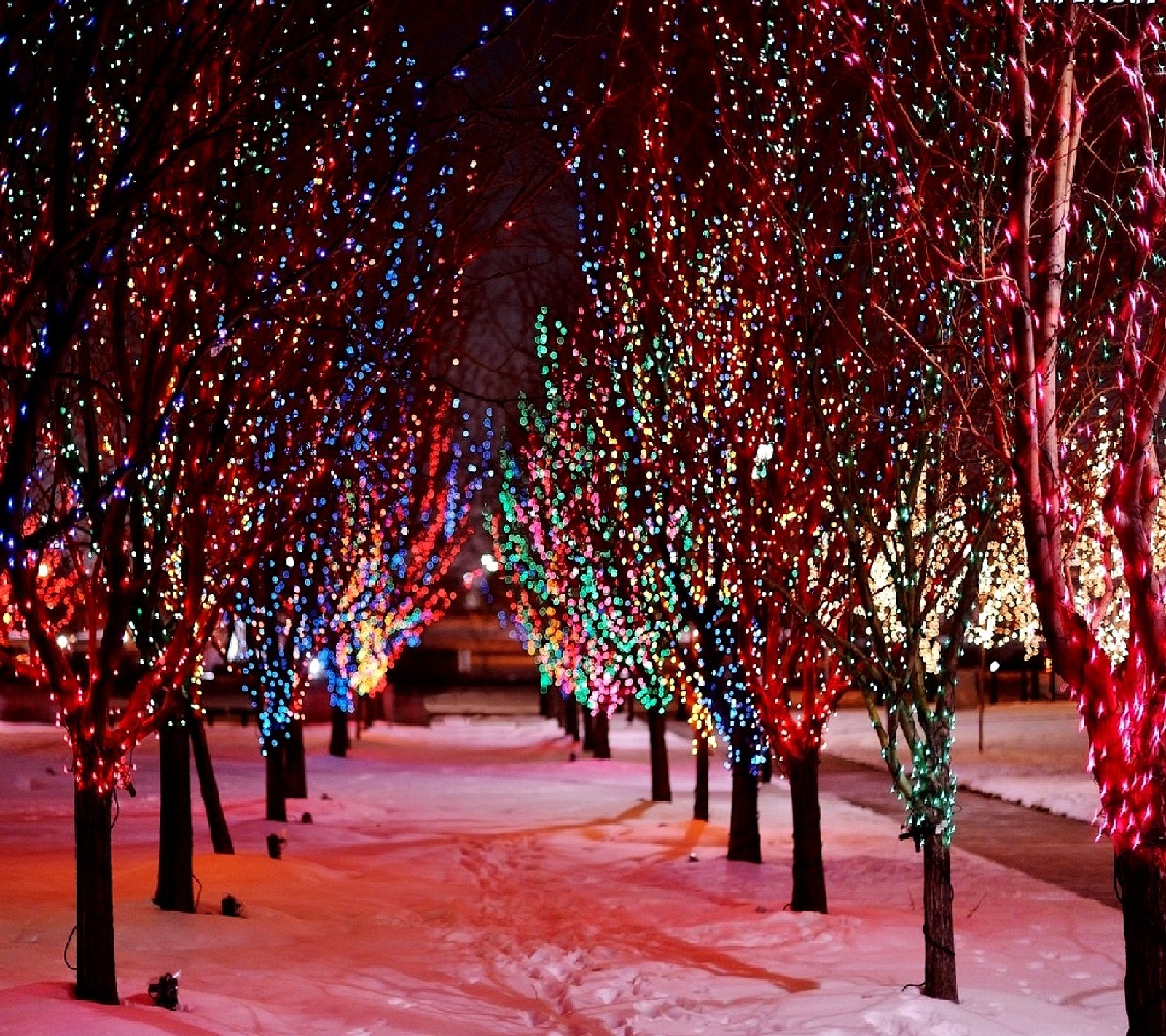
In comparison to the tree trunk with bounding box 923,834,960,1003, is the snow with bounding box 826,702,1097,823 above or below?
below

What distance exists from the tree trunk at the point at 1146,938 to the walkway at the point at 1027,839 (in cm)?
732

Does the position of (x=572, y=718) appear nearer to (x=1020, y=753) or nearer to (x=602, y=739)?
(x=602, y=739)

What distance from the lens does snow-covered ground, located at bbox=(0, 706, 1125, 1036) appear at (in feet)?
27.7

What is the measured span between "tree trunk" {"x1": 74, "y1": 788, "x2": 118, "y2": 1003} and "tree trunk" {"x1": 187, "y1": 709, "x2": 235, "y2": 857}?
15.9 feet

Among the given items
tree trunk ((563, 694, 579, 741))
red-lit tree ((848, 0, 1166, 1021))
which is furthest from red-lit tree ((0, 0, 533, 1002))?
tree trunk ((563, 694, 579, 741))

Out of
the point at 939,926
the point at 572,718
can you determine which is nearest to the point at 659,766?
the point at 572,718

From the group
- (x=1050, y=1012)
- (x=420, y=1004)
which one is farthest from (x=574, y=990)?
(x=1050, y=1012)

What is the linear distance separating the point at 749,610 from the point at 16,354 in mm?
7230

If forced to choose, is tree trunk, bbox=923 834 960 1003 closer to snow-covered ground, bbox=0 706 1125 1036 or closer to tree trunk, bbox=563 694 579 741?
snow-covered ground, bbox=0 706 1125 1036

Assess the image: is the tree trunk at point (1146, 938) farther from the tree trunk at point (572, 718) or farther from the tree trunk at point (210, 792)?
the tree trunk at point (572, 718)

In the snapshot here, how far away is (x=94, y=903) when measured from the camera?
7633mm

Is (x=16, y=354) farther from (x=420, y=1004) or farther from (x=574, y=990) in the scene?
(x=574, y=990)

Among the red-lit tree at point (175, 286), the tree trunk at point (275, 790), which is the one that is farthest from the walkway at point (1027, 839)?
the tree trunk at point (275, 790)

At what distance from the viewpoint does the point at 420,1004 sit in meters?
9.05
